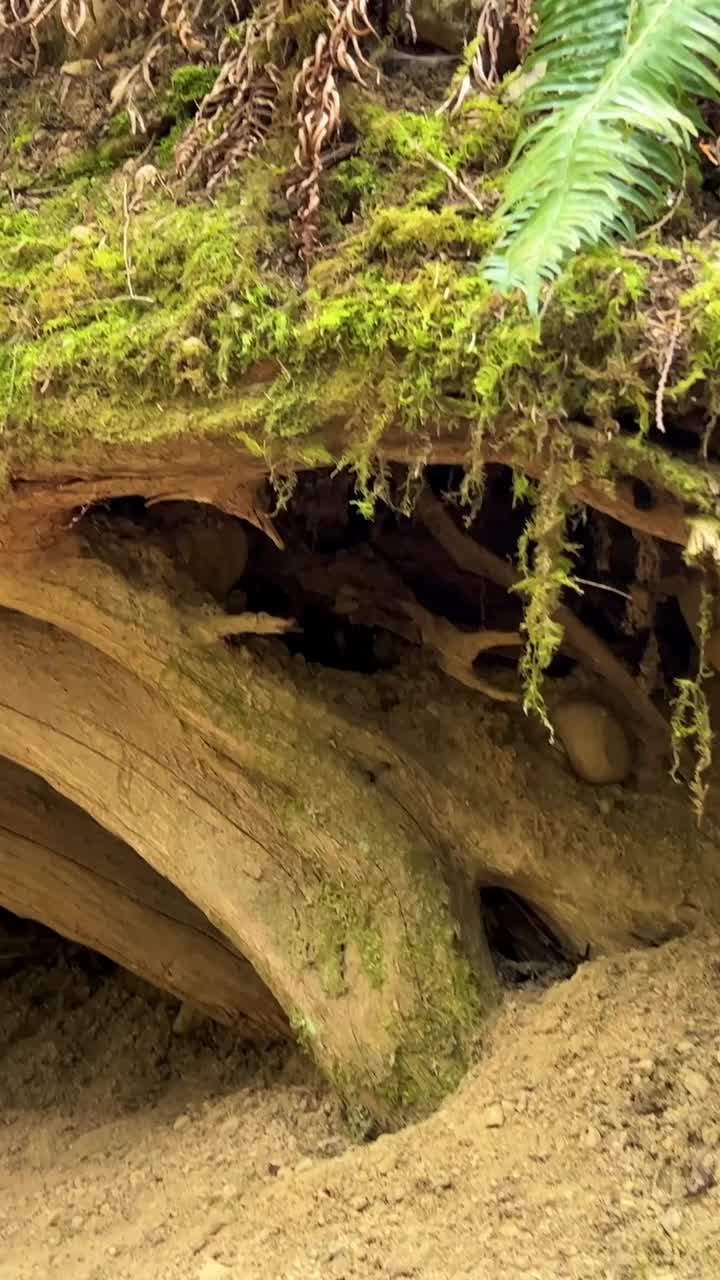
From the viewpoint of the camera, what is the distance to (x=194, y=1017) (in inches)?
137

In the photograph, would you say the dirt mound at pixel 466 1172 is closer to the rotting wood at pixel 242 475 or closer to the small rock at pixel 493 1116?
the small rock at pixel 493 1116

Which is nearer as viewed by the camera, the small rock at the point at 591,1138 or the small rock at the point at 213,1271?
the small rock at the point at 591,1138

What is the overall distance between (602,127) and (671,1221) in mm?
1747

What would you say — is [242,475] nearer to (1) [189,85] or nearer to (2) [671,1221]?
(1) [189,85]

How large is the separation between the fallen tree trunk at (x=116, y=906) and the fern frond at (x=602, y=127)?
2.33m

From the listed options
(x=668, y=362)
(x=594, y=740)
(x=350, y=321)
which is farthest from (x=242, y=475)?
(x=594, y=740)

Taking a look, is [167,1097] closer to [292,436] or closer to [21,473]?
[21,473]

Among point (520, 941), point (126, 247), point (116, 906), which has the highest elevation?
point (126, 247)

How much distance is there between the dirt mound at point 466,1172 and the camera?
174 cm

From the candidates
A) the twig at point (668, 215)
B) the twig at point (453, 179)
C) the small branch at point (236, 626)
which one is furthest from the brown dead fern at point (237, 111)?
the small branch at point (236, 626)

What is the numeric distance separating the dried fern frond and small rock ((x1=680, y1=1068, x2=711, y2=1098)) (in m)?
1.64

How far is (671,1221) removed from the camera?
5.49 feet

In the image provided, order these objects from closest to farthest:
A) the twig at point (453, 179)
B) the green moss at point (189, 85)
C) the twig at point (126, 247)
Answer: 1. the twig at point (453, 179)
2. the twig at point (126, 247)
3. the green moss at point (189, 85)

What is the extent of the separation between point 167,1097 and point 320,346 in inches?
95.8
